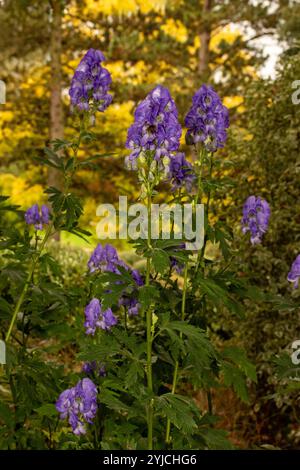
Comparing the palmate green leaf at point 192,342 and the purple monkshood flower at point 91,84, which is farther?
the purple monkshood flower at point 91,84

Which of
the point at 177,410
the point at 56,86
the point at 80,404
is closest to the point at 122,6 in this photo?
the point at 56,86

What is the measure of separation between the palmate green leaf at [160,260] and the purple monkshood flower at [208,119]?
28.8 inches

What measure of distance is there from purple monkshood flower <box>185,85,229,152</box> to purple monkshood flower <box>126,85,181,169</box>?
0.53 m

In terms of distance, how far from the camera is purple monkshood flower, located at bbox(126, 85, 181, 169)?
2715mm

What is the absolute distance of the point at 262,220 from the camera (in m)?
3.54

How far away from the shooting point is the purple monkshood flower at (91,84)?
329cm

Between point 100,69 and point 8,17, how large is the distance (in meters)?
11.8

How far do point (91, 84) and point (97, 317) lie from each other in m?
1.11

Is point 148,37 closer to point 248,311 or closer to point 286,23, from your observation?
point 286,23

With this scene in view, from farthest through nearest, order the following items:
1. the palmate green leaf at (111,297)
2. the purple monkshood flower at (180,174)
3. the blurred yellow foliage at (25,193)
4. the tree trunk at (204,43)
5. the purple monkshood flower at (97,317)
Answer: the blurred yellow foliage at (25,193) < the tree trunk at (204,43) < the purple monkshood flower at (180,174) < the purple monkshood flower at (97,317) < the palmate green leaf at (111,297)

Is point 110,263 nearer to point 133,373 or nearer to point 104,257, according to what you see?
point 104,257

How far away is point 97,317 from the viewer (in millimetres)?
3209

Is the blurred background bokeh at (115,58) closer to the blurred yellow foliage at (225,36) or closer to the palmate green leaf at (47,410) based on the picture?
the blurred yellow foliage at (225,36)

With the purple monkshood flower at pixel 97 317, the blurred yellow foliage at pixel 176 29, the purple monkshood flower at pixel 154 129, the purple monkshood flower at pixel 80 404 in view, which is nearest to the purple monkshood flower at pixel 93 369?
the purple monkshood flower at pixel 97 317
